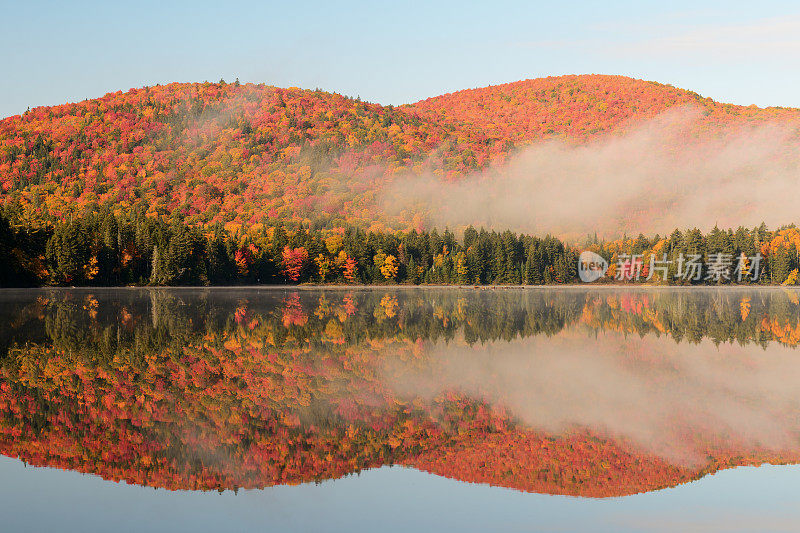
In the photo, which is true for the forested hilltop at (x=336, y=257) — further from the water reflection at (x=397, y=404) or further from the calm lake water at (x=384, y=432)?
the calm lake water at (x=384, y=432)

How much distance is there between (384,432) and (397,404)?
2.97 m

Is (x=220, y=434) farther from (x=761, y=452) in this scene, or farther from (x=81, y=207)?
(x=81, y=207)

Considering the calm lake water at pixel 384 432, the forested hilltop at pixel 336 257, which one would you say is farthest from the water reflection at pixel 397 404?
the forested hilltop at pixel 336 257

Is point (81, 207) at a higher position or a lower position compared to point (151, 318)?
higher

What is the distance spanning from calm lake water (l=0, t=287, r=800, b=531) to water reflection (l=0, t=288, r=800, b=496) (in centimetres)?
8

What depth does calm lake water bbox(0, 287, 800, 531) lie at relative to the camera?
13727mm

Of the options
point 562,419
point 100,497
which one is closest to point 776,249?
point 562,419

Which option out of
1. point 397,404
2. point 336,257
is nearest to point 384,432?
point 397,404

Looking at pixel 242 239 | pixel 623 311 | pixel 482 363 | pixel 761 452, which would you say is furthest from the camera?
pixel 242 239

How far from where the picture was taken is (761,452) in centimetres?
1736

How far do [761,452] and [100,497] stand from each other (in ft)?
45.2

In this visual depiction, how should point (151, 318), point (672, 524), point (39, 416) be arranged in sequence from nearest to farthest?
1. point (672, 524)
2. point (39, 416)
3. point (151, 318)

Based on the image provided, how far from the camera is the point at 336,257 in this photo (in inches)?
5408

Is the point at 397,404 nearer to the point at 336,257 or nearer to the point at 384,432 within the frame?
the point at 384,432
